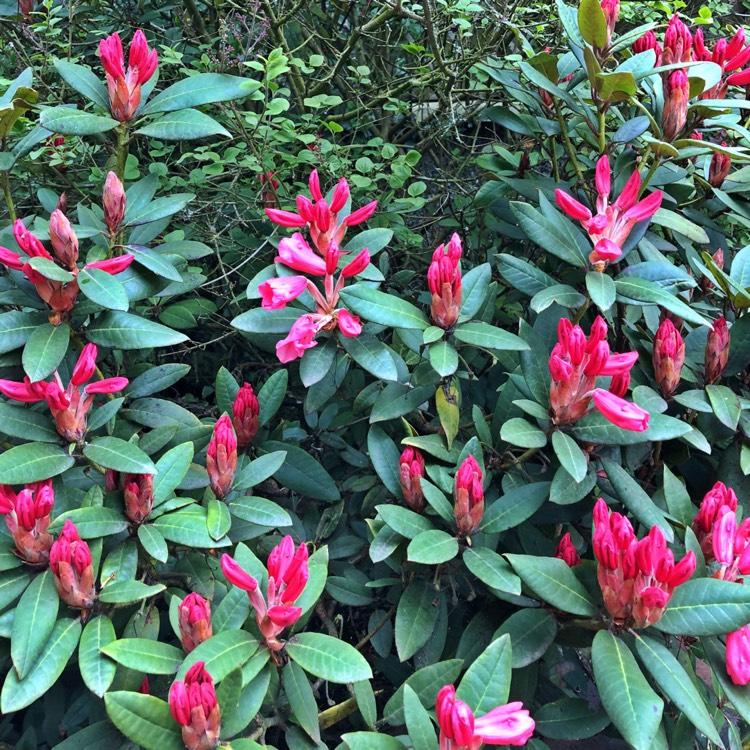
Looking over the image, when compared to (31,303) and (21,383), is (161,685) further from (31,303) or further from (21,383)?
(31,303)

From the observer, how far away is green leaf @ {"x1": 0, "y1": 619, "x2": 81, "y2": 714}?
3.44 feet

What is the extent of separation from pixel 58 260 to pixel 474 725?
1.08m

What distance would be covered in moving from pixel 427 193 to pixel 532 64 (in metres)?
1.31

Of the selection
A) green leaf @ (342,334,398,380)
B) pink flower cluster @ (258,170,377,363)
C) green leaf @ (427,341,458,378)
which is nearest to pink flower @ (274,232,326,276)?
pink flower cluster @ (258,170,377,363)

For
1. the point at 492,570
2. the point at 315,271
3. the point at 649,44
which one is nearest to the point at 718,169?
the point at 649,44

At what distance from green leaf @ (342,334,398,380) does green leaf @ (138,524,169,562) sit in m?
0.47

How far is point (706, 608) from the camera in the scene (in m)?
1.10

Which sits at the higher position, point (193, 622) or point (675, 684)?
point (193, 622)

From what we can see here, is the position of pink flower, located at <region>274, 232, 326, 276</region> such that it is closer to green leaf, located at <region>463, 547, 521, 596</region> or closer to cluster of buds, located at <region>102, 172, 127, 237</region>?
cluster of buds, located at <region>102, 172, 127, 237</region>

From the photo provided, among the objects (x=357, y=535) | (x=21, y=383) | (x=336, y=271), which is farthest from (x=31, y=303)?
(x=357, y=535)

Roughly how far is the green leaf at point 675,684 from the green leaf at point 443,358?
53 cm

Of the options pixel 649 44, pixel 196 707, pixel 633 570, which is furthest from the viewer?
pixel 649 44

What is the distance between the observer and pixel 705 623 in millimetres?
1087

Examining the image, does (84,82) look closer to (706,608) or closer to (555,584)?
(555,584)
